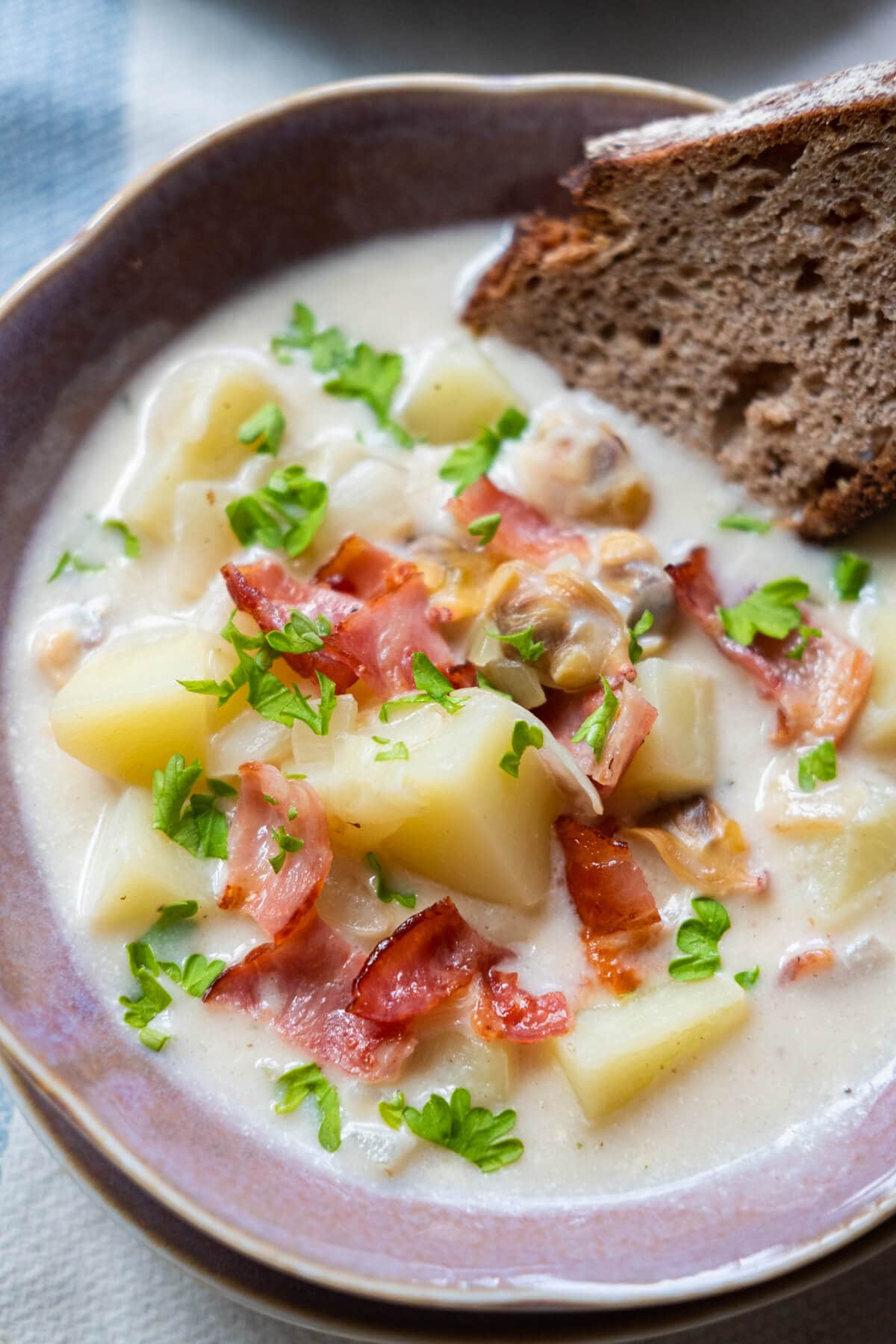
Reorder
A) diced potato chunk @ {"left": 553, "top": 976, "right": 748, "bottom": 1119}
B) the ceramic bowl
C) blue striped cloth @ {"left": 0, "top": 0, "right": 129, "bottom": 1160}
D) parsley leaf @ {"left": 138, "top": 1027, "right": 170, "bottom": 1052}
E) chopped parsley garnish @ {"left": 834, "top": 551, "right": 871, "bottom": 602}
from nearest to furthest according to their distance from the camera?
1. the ceramic bowl
2. diced potato chunk @ {"left": 553, "top": 976, "right": 748, "bottom": 1119}
3. parsley leaf @ {"left": 138, "top": 1027, "right": 170, "bottom": 1052}
4. chopped parsley garnish @ {"left": 834, "top": 551, "right": 871, "bottom": 602}
5. blue striped cloth @ {"left": 0, "top": 0, "right": 129, "bottom": 1160}

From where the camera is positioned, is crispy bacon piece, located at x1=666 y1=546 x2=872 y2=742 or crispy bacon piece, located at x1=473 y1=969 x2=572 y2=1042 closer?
crispy bacon piece, located at x1=473 y1=969 x2=572 y2=1042

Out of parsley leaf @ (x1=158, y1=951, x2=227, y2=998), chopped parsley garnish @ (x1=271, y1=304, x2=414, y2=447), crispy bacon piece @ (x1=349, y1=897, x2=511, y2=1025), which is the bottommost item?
parsley leaf @ (x1=158, y1=951, x2=227, y2=998)

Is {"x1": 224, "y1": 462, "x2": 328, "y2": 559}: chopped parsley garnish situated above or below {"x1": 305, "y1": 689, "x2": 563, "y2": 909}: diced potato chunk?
above

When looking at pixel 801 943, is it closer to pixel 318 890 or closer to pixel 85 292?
pixel 318 890

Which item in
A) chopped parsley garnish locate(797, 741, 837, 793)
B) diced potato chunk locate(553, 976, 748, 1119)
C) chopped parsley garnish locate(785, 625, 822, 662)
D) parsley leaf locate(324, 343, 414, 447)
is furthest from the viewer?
parsley leaf locate(324, 343, 414, 447)

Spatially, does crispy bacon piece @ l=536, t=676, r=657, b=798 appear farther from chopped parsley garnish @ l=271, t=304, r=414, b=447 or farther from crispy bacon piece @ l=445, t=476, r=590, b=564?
chopped parsley garnish @ l=271, t=304, r=414, b=447

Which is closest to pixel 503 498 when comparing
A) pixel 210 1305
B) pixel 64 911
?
pixel 64 911

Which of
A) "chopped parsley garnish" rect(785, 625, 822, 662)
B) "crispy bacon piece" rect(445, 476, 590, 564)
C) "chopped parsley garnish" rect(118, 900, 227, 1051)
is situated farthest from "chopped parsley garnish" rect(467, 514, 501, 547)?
"chopped parsley garnish" rect(118, 900, 227, 1051)

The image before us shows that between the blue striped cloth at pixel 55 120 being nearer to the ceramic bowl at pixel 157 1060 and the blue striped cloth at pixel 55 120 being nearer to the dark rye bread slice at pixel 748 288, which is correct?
the ceramic bowl at pixel 157 1060
